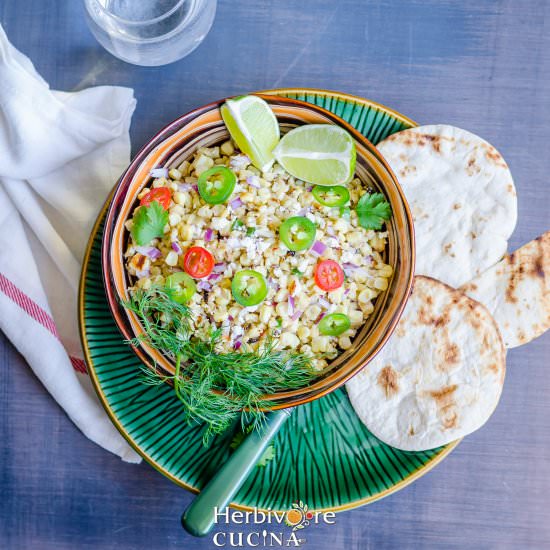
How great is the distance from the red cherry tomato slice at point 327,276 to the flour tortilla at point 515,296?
55cm

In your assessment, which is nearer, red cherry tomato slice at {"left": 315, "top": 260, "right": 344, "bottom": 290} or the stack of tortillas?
red cherry tomato slice at {"left": 315, "top": 260, "right": 344, "bottom": 290}

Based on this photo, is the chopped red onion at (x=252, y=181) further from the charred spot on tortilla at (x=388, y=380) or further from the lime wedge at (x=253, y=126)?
the charred spot on tortilla at (x=388, y=380)

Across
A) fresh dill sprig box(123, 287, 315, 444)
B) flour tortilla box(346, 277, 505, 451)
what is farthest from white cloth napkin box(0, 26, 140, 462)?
flour tortilla box(346, 277, 505, 451)

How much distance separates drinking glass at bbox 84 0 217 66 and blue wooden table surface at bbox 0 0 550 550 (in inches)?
2.7

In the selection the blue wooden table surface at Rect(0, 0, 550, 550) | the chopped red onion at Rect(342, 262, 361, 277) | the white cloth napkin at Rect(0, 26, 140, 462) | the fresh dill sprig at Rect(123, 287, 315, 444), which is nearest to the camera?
the fresh dill sprig at Rect(123, 287, 315, 444)

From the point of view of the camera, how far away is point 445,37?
2.50 m

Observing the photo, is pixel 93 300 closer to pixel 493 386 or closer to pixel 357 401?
pixel 357 401

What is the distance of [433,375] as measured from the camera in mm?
2240

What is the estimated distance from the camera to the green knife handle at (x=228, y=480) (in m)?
2.00

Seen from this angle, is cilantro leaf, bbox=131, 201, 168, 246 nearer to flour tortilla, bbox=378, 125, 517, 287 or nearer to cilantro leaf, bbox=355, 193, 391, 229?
cilantro leaf, bbox=355, 193, 391, 229

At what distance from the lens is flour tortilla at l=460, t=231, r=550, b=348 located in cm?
228

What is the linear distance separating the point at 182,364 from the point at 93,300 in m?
0.43

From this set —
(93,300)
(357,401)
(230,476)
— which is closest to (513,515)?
(357,401)

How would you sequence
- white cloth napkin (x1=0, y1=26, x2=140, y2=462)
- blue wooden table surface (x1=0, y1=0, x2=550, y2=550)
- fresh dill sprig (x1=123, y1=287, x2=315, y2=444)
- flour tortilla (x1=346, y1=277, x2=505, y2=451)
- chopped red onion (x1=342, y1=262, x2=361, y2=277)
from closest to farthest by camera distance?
fresh dill sprig (x1=123, y1=287, x2=315, y2=444)
chopped red onion (x1=342, y1=262, x2=361, y2=277)
flour tortilla (x1=346, y1=277, x2=505, y2=451)
white cloth napkin (x1=0, y1=26, x2=140, y2=462)
blue wooden table surface (x1=0, y1=0, x2=550, y2=550)
